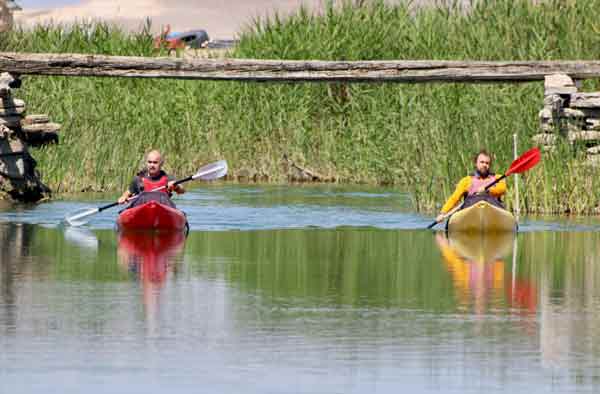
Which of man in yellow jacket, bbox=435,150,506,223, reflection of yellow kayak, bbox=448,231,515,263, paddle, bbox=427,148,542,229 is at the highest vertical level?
paddle, bbox=427,148,542,229

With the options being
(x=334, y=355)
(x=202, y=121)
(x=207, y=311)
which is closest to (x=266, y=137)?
(x=202, y=121)

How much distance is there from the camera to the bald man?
2086 cm

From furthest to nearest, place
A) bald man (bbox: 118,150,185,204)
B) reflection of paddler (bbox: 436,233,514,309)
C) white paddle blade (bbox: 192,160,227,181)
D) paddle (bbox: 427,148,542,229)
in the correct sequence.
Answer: white paddle blade (bbox: 192,160,227,181)
paddle (bbox: 427,148,542,229)
bald man (bbox: 118,150,185,204)
reflection of paddler (bbox: 436,233,514,309)

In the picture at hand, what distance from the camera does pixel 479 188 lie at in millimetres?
20844

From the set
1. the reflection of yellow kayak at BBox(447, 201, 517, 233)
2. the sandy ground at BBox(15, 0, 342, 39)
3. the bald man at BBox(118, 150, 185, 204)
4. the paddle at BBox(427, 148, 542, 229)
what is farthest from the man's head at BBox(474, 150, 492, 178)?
the sandy ground at BBox(15, 0, 342, 39)

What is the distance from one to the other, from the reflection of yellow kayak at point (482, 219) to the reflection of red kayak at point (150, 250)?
3.49 metres

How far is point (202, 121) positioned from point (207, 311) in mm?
20811

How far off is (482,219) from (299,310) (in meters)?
8.39

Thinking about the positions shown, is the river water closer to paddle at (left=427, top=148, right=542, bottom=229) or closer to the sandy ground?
paddle at (left=427, top=148, right=542, bottom=229)

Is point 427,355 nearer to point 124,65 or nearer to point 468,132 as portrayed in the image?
point 468,132

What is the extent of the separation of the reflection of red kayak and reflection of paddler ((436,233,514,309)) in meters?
2.82

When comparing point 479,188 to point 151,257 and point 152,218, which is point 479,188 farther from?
point 151,257

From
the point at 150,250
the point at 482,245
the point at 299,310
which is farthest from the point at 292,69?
the point at 299,310

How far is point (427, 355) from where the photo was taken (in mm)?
10156
